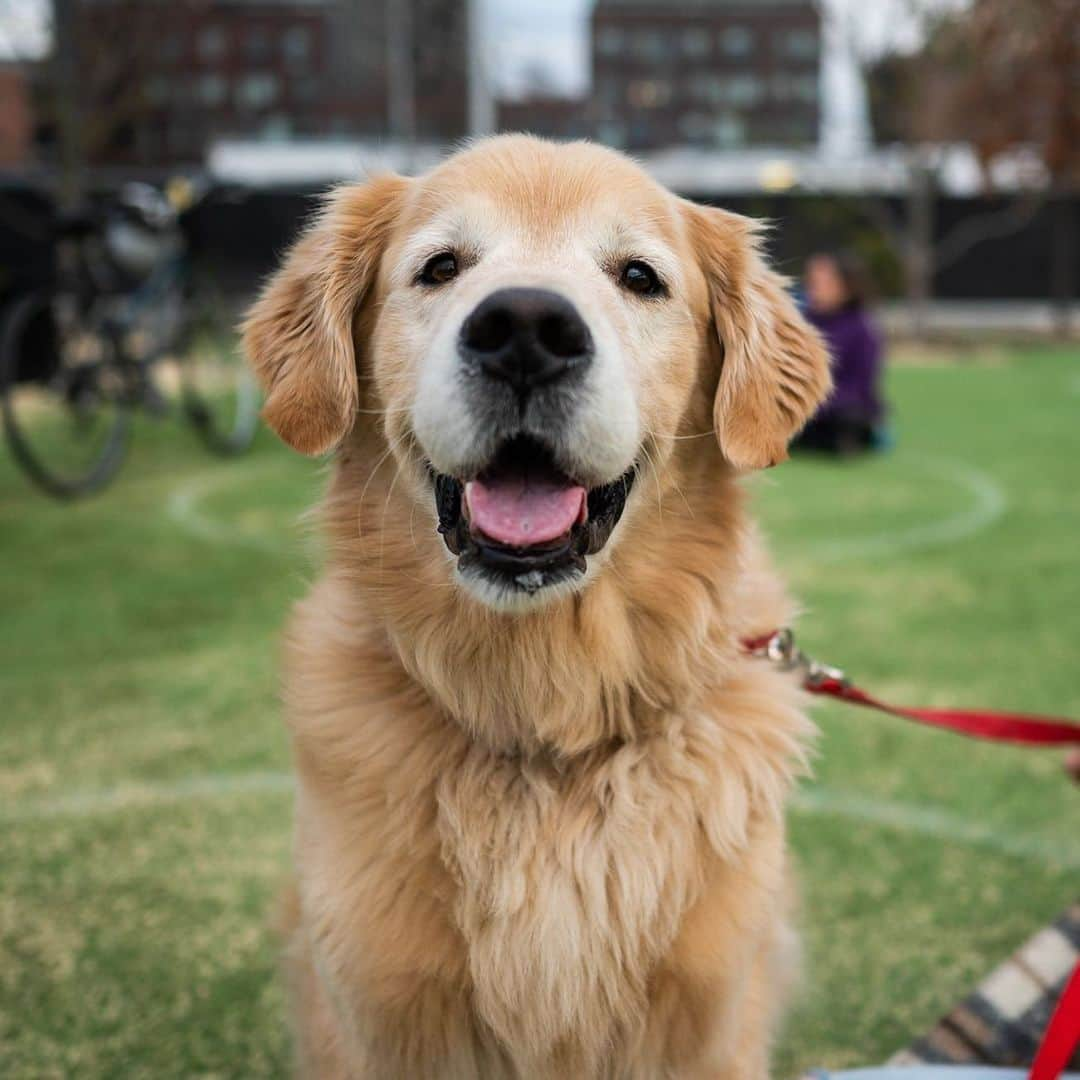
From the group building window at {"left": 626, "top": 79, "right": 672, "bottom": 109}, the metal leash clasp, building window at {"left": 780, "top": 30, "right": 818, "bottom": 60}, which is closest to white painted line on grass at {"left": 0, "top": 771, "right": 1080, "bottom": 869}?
the metal leash clasp

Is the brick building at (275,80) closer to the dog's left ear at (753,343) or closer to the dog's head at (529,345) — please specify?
the dog's head at (529,345)

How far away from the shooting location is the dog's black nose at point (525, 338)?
1.87m

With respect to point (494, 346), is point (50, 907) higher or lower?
lower

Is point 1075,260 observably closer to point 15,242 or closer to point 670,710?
point 15,242

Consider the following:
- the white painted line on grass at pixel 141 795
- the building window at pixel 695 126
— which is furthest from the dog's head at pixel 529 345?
the building window at pixel 695 126

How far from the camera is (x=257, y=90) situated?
22.7 m

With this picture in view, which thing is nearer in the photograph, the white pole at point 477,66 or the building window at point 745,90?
the white pole at point 477,66

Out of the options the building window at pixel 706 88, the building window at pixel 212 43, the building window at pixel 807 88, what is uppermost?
the building window at pixel 212 43

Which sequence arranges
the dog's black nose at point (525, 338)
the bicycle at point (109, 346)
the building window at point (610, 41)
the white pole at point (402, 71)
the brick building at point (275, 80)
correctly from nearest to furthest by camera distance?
the dog's black nose at point (525, 338), the bicycle at point (109, 346), the brick building at point (275, 80), the white pole at point (402, 71), the building window at point (610, 41)

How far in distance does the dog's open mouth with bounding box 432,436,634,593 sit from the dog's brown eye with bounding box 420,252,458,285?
409mm

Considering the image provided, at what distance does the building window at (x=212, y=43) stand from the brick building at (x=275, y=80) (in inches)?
0.8

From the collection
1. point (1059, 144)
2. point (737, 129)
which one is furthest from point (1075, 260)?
point (737, 129)

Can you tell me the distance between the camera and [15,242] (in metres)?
9.93

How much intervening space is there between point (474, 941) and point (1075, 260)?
67.2 feet
